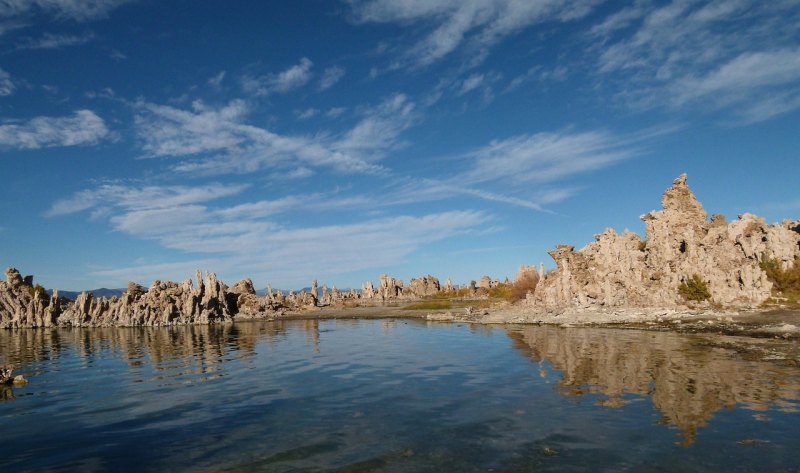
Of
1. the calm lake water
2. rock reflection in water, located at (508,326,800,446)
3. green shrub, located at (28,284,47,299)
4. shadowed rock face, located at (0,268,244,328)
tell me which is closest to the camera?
the calm lake water

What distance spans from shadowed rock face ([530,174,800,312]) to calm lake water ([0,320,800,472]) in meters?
24.8

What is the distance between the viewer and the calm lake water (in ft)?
55.2

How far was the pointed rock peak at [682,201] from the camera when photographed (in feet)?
245

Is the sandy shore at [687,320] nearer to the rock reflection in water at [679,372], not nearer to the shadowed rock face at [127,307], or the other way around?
the rock reflection in water at [679,372]

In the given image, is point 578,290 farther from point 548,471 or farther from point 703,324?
point 548,471

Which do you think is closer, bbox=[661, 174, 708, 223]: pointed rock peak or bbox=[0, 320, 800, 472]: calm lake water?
bbox=[0, 320, 800, 472]: calm lake water

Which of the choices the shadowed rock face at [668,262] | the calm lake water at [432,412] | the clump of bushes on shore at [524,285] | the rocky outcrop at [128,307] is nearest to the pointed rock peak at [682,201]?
the shadowed rock face at [668,262]

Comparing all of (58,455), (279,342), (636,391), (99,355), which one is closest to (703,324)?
(636,391)

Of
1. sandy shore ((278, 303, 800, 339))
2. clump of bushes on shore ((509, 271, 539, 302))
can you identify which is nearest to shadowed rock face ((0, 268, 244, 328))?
clump of bushes on shore ((509, 271, 539, 302))

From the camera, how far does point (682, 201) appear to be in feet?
247

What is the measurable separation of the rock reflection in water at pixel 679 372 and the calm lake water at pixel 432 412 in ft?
0.43

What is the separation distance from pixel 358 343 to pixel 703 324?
39.7 m

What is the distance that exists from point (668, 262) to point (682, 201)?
12.1 m

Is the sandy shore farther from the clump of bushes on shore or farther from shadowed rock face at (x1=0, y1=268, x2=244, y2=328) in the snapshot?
shadowed rock face at (x1=0, y1=268, x2=244, y2=328)
